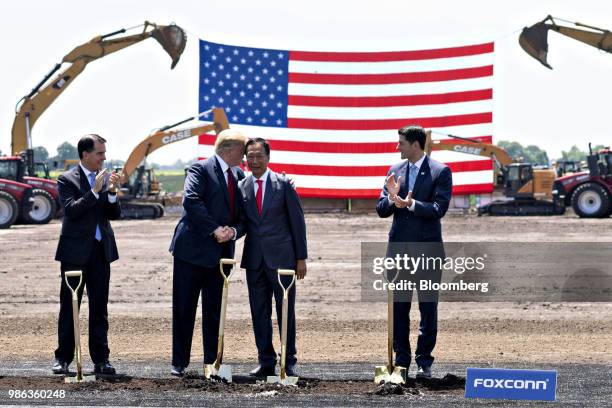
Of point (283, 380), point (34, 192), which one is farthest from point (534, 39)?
point (283, 380)

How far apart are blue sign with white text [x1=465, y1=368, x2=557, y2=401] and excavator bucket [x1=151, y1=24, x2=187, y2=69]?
34763mm

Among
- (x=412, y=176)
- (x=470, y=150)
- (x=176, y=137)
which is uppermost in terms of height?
(x=176, y=137)

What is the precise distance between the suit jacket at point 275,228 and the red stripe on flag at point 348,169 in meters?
35.3

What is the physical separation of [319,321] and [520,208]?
2881 cm

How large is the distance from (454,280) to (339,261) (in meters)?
5.88

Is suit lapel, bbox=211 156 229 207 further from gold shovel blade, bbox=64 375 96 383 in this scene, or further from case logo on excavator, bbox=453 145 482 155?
case logo on excavator, bbox=453 145 482 155

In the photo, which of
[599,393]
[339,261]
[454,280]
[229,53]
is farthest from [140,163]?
[599,393]

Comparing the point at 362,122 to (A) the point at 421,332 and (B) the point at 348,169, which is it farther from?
(A) the point at 421,332

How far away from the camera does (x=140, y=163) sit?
4172cm

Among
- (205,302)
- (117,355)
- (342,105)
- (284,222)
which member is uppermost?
(342,105)

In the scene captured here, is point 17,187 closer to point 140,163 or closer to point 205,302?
point 140,163

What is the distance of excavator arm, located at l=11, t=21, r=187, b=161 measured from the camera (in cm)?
4022

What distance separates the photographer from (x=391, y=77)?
151 feet

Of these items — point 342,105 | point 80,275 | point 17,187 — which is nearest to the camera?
point 80,275
